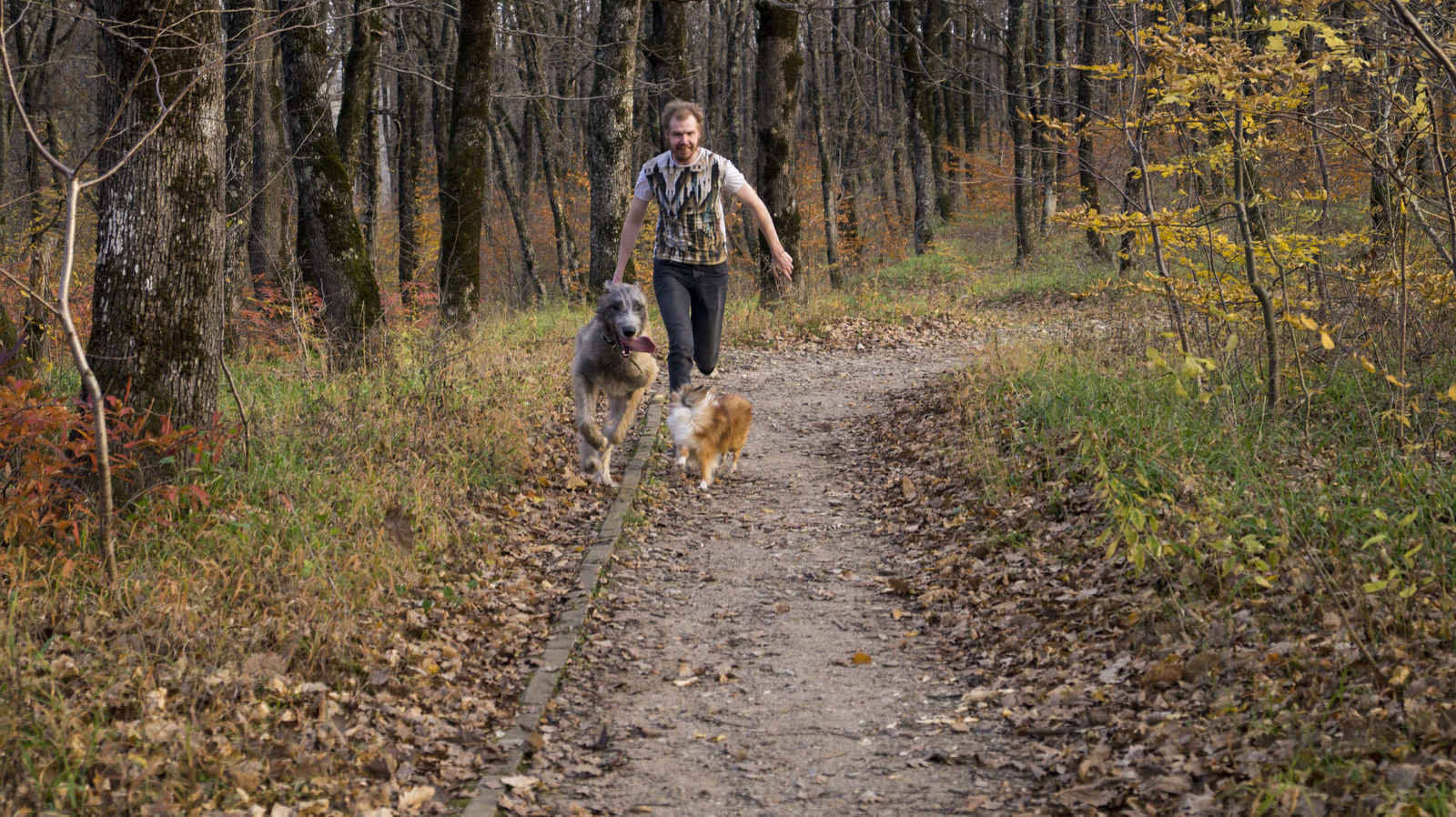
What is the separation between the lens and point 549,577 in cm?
626

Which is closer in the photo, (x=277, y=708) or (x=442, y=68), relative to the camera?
(x=277, y=708)

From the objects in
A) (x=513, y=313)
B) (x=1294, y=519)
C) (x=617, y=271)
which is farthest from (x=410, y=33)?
(x=1294, y=519)

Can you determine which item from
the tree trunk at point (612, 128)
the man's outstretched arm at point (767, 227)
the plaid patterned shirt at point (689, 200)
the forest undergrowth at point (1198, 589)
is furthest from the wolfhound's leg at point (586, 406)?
the tree trunk at point (612, 128)

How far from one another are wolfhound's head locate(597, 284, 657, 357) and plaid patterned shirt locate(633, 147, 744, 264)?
46 centimetres

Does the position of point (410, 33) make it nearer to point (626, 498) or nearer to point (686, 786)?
point (626, 498)

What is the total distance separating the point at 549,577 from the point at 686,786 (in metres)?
2.48

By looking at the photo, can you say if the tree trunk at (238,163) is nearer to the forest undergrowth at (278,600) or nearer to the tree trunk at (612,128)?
the forest undergrowth at (278,600)

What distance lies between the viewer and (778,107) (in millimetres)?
15547

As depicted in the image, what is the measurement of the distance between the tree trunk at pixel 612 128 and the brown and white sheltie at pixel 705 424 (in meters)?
6.73

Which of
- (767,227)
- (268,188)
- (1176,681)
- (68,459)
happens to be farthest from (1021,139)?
(68,459)

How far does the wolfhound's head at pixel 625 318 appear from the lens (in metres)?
7.11

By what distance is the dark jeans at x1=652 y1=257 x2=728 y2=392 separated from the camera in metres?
7.73

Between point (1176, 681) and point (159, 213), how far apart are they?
5605mm

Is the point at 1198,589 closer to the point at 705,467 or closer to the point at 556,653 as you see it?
the point at 556,653
